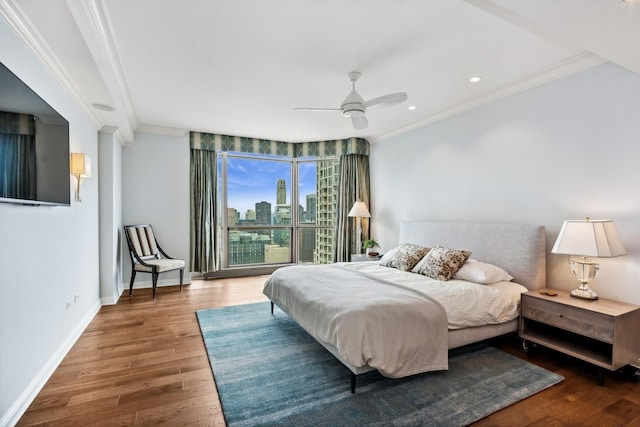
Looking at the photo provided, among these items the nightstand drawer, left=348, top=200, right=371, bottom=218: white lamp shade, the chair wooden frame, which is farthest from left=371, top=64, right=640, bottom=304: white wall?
the chair wooden frame

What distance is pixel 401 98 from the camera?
2.92m

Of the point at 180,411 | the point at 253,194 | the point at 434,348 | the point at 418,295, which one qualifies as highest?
the point at 253,194

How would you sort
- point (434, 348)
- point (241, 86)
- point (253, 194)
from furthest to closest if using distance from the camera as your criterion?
1. point (253, 194)
2. point (241, 86)
3. point (434, 348)

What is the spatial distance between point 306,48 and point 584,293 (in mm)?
A: 3107

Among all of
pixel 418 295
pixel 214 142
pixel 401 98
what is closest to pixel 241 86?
pixel 401 98

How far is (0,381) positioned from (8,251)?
28.5 inches

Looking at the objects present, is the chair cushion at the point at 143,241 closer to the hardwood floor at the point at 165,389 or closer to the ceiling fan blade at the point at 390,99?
the hardwood floor at the point at 165,389

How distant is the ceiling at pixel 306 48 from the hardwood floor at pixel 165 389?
2.32 m

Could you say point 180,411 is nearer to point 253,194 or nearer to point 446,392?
point 446,392

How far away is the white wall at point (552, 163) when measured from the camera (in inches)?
105

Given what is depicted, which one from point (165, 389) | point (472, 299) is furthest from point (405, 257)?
point (165, 389)

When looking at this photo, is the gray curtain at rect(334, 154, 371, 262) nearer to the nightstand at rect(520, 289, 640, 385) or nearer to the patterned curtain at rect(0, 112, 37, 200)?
the nightstand at rect(520, 289, 640, 385)

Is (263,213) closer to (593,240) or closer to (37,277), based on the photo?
(37,277)

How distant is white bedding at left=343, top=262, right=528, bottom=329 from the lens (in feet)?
8.69
